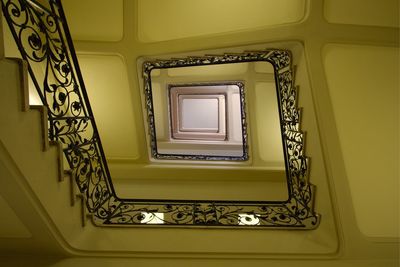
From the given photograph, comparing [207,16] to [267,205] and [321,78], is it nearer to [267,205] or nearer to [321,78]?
[321,78]

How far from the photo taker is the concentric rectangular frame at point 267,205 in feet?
9.18

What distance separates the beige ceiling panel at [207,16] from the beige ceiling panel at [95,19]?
14.7 inches

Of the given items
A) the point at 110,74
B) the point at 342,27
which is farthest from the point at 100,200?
the point at 342,27

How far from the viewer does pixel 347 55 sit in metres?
2.90

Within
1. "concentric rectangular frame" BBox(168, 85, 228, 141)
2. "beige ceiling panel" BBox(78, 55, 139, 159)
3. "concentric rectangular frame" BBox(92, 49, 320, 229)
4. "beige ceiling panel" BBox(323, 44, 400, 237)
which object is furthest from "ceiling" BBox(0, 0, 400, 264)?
"concentric rectangular frame" BBox(168, 85, 228, 141)

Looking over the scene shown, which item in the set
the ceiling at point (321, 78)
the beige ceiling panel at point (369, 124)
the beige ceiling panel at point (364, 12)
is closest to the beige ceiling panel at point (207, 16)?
the ceiling at point (321, 78)

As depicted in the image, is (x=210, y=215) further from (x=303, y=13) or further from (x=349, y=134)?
(x=303, y=13)

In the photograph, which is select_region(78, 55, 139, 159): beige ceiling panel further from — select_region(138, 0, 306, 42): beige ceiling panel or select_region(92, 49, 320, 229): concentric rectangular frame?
select_region(92, 49, 320, 229): concentric rectangular frame

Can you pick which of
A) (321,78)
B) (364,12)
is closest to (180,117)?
(321,78)

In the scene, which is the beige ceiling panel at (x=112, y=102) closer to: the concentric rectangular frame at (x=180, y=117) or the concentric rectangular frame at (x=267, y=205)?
the concentric rectangular frame at (x=267, y=205)

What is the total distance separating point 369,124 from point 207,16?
2557 mm

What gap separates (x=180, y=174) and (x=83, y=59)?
2.70 meters

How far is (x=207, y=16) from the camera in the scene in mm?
3420

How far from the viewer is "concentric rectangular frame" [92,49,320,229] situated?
280cm
